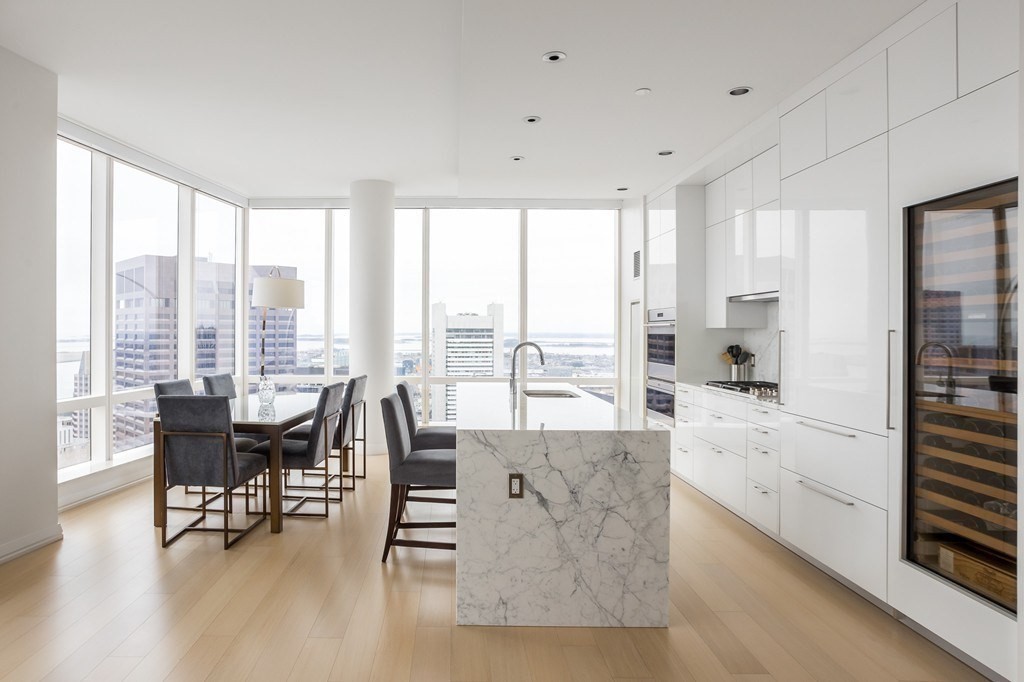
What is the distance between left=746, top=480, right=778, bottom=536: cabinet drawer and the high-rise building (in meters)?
3.63

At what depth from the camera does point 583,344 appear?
7016 millimetres

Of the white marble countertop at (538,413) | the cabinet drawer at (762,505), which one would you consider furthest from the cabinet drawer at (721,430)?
the white marble countertop at (538,413)

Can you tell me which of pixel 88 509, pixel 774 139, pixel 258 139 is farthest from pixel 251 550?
pixel 774 139

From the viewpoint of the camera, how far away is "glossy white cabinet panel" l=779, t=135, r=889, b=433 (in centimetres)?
270

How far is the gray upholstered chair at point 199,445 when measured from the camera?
345 cm

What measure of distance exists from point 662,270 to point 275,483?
151 inches

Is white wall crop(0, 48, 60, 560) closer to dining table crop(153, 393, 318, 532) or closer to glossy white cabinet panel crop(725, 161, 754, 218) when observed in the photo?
dining table crop(153, 393, 318, 532)

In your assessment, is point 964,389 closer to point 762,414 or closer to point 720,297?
point 762,414

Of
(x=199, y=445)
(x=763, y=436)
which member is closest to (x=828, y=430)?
(x=763, y=436)

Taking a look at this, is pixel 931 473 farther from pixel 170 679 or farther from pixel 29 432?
pixel 29 432

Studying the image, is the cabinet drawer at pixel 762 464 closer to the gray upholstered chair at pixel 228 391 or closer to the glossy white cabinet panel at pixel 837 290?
the glossy white cabinet panel at pixel 837 290

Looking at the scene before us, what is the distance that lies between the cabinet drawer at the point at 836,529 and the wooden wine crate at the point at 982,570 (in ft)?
1.08

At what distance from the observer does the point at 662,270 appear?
18.4 feet

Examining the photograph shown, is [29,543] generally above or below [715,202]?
below
